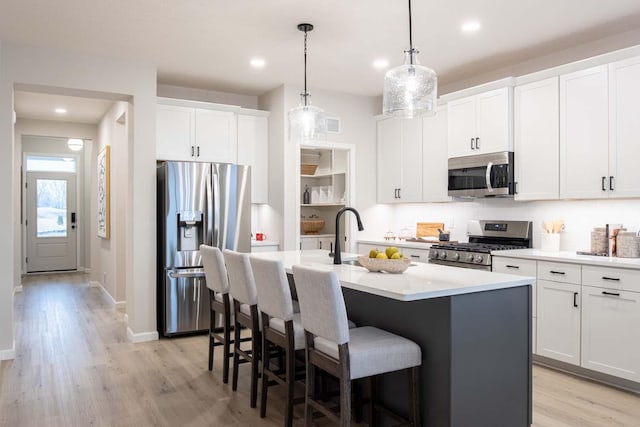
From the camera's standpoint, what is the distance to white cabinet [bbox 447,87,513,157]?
4.43m

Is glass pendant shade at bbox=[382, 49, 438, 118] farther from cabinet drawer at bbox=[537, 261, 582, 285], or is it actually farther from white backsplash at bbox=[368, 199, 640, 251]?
white backsplash at bbox=[368, 199, 640, 251]

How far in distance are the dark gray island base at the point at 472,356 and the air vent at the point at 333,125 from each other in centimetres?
345

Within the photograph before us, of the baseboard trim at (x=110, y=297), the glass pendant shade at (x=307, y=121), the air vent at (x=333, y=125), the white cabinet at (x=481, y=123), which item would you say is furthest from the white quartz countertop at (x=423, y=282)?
the baseboard trim at (x=110, y=297)

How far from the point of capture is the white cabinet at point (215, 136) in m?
5.22

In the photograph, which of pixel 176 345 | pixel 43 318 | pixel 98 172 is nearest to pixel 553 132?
pixel 176 345

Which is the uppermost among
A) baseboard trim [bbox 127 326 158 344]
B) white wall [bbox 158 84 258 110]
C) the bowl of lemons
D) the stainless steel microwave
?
white wall [bbox 158 84 258 110]

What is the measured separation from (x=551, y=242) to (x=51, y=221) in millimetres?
9213

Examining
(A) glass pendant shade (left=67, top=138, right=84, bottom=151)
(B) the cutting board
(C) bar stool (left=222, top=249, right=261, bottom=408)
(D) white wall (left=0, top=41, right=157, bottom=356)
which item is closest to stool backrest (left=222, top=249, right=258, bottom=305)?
(C) bar stool (left=222, top=249, right=261, bottom=408)

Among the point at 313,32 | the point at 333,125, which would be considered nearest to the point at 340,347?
the point at 313,32

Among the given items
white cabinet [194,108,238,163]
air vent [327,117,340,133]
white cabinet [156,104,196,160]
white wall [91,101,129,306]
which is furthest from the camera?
white wall [91,101,129,306]

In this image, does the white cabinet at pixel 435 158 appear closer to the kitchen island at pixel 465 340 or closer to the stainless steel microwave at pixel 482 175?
the stainless steel microwave at pixel 482 175

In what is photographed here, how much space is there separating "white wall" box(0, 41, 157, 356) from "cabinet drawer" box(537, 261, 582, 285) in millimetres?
3493

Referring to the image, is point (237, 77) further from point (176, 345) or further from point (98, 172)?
point (98, 172)

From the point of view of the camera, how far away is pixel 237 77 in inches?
205
